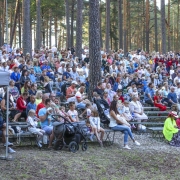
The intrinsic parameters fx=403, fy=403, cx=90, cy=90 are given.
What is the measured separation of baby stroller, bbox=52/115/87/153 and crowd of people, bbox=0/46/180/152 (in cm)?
24

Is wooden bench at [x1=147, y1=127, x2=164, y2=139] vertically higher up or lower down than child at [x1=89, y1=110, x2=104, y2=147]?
lower down

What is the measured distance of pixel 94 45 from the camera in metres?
16.7

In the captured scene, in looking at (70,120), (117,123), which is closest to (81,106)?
(117,123)

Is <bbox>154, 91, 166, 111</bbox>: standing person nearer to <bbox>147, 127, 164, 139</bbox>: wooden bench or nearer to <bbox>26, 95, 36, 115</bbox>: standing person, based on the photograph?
<bbox>147, 127, 164, 139</bbox>: wooden bench

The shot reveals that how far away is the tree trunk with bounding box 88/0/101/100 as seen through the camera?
16484 mm

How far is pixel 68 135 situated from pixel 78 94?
4.36m

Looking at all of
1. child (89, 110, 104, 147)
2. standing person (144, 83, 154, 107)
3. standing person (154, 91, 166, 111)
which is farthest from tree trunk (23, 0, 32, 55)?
child (89, 110, 104, 147)

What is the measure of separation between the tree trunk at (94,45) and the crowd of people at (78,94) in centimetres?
36

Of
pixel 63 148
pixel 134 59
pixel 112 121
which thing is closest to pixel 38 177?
pixel 63 148

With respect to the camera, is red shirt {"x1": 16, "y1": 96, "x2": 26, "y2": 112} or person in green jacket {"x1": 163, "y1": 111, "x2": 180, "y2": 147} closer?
red shirt {"x1": 16, "y1": 96, "x2": 26, "y2": 112}

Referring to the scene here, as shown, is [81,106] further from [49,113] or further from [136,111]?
[49,113]

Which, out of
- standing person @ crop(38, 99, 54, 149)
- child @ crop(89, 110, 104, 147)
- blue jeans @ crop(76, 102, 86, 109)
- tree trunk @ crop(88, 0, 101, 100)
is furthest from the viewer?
tree trunk @ crop(88, 0, 101, 100)

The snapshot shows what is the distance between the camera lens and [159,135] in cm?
1500

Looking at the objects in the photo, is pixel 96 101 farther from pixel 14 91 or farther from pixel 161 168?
pixel 161 168
